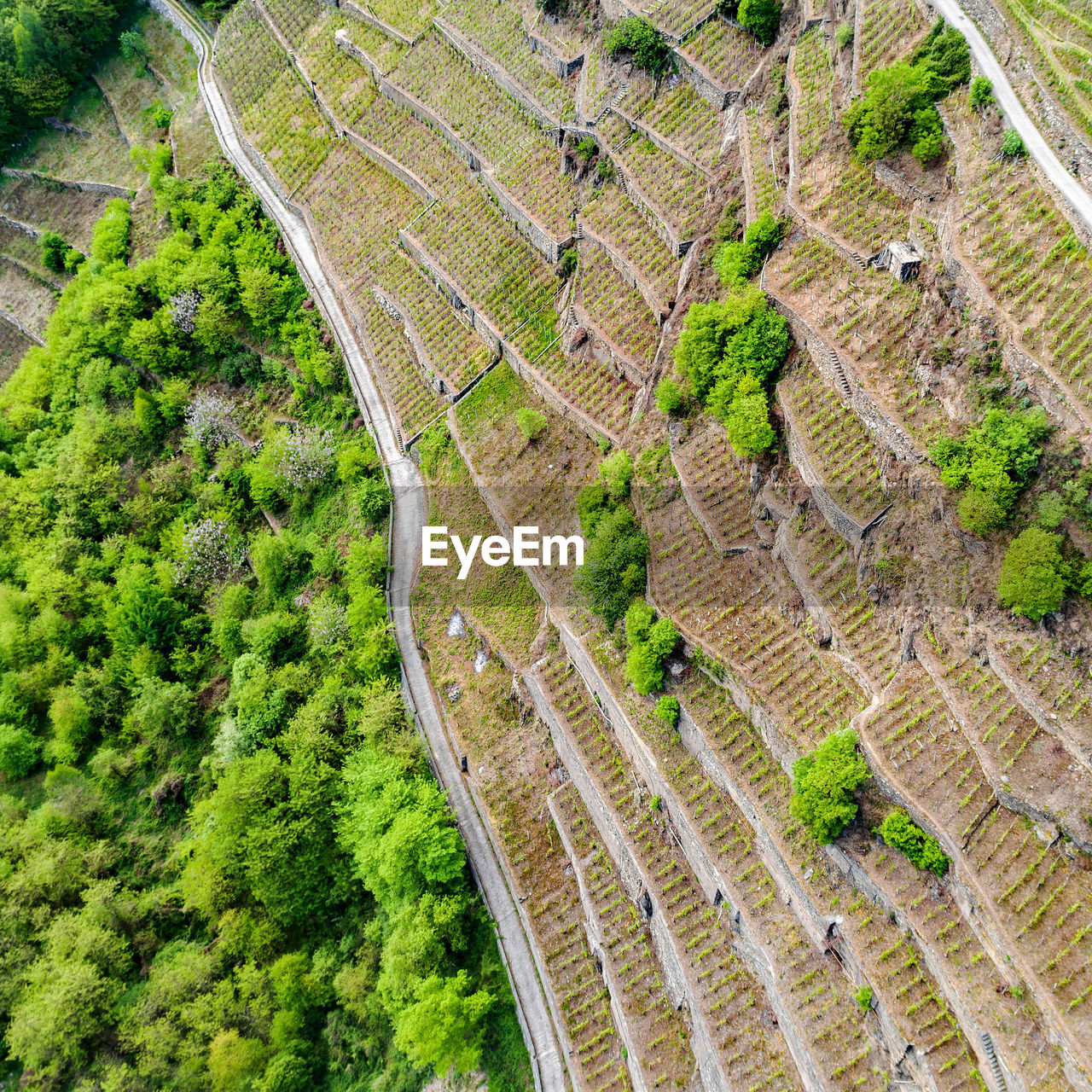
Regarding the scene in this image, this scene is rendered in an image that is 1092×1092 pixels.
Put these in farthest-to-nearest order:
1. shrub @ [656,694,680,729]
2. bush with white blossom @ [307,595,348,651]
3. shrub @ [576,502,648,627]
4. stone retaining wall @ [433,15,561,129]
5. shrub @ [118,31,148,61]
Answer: shrub @ [118,31,148,61]
stone retaining wall @ [433,15,561,129]
bush with white blossom @ [307,595,348,651]
shrub @ [576,502,648,627]
shrub @ [656,694,680,729]

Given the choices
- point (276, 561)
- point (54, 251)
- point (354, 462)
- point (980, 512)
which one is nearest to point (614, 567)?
point (980, 512)

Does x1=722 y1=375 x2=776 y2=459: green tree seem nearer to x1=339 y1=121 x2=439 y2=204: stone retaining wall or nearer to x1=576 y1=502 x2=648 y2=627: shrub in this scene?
x1=576 y1=502 x2=648 y2=627: shrub

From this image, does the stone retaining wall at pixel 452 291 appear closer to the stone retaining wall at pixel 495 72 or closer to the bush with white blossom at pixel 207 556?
the stone retaining wall at pixel 495 72

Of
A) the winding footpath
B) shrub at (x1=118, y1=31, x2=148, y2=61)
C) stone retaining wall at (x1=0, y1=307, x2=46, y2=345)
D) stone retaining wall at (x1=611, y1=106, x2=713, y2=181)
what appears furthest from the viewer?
shrub at (x1=118, y1=31, x2=148, y2=61)

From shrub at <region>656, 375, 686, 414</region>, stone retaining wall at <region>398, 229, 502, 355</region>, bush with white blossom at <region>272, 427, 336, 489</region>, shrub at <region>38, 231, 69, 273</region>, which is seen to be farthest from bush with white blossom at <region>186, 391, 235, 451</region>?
shrub at <region>656, 375, 686, 414</region>

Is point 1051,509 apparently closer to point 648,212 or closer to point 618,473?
point 618,473

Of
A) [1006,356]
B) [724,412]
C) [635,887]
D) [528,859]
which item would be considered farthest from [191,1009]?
[1006,356]
